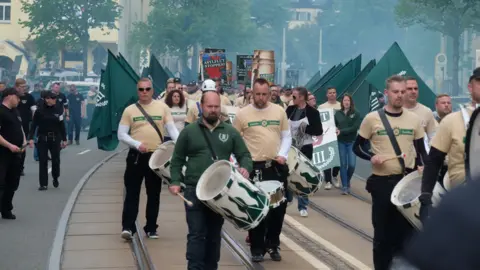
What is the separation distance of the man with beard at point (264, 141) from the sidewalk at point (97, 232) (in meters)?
1.27

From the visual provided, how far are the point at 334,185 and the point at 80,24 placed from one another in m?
55.8

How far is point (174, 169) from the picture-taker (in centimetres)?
908

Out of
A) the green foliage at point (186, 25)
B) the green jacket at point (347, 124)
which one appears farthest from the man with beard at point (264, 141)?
the green foliage at point (186, 25)

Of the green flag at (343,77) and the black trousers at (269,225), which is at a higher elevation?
the green flag at (343,77)

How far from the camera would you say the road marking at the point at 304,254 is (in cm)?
1104

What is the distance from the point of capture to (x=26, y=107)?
21812 millimetres

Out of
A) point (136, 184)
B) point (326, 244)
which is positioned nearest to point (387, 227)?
point (326, 244)

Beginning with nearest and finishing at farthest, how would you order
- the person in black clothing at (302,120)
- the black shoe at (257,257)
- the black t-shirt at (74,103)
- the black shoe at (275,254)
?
the black shoe at (257,257) < the black shoe at (275,254) < the person in black clothing at (302,120) < the black t-shirt at (74,103)

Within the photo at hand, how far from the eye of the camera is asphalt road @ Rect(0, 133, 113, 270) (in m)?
11.5

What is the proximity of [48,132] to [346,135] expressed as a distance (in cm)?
499

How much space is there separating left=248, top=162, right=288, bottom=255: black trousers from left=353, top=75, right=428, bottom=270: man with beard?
75.4 inches

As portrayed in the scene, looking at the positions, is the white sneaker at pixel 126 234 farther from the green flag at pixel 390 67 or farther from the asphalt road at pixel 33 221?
Answer: the green flag at pixel 390 67

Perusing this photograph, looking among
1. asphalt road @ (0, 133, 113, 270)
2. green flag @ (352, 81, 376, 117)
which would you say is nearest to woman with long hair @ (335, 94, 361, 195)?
green flag @ (352, 81, 376, 117)

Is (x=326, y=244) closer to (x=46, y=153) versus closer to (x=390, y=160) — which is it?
(x=390, y=160)
